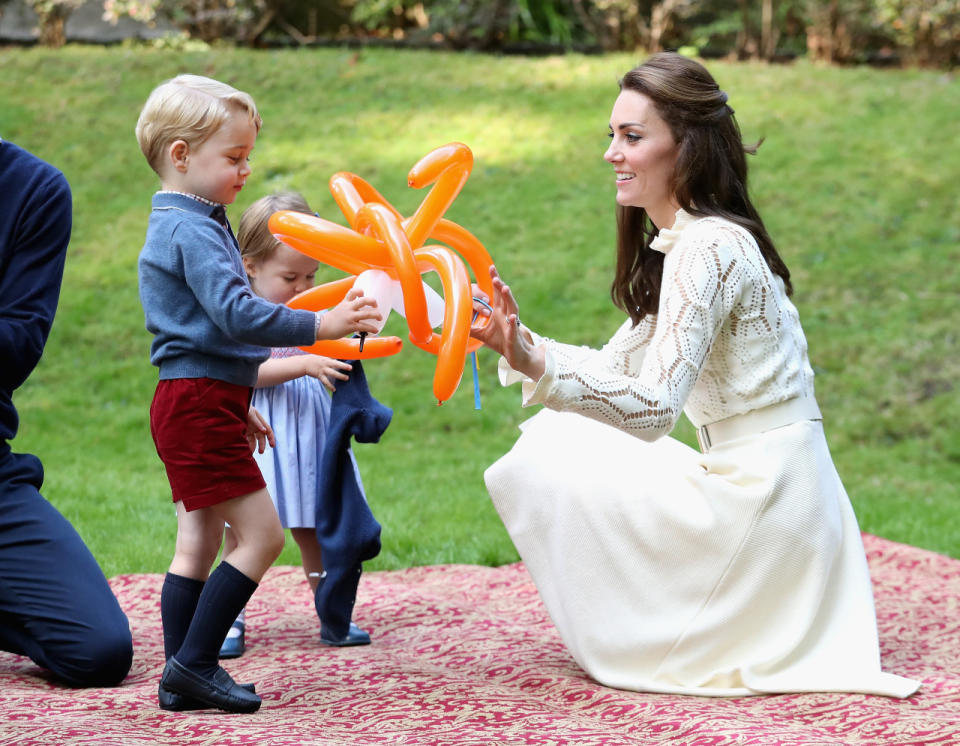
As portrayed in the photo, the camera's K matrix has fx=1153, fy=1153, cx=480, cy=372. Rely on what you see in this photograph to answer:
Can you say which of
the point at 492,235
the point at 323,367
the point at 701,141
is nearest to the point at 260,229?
the point at 323,367

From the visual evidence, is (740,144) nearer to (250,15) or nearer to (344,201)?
(344,201)

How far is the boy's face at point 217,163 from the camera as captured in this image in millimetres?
2629

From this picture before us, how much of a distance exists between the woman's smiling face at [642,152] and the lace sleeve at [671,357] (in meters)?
0.18

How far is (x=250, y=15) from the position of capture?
1197 centimetres

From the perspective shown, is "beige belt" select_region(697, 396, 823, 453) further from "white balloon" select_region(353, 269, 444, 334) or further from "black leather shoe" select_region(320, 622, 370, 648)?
"black leather shoe" select_region(320, 622, 370, 648)

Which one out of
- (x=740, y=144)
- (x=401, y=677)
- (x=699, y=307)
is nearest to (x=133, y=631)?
(x=401, y=677)

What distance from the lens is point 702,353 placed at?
9.01 ft

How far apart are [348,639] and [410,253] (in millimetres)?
1336

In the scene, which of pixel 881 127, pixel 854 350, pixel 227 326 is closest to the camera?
pixel 227 326

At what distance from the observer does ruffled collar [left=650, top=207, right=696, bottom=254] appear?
2969 millimetres

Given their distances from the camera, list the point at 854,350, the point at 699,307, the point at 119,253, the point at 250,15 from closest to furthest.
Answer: the point at 699,307, the point at 854,350, the point at 119,253, the point at 250,15

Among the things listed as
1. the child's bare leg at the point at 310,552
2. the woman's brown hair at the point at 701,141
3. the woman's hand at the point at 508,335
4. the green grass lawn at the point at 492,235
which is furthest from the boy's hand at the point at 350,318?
the green grass lawn at the point at 492,235

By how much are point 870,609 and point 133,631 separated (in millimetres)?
2138

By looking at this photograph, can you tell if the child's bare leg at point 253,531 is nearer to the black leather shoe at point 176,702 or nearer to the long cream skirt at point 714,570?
the black leather shoe at point 176,702
